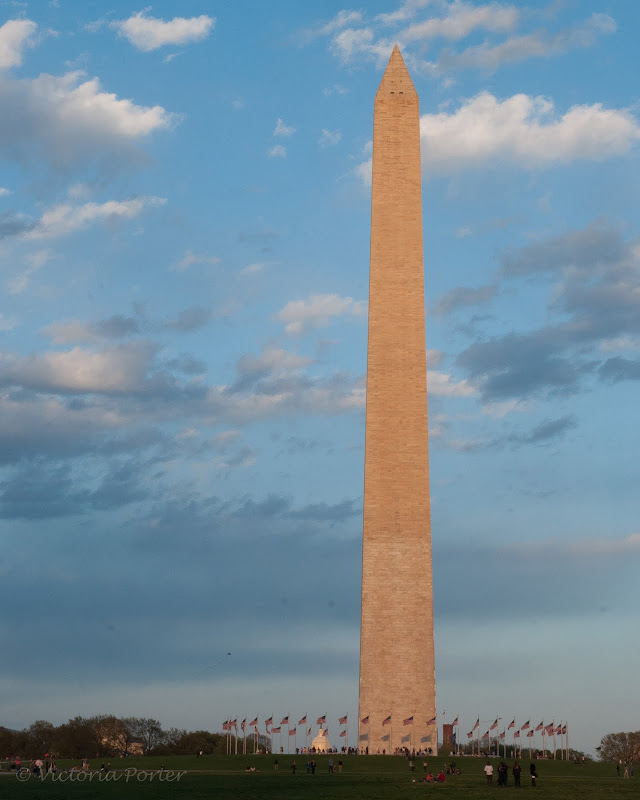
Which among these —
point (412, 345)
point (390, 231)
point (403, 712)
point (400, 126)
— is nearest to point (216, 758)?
point (403, 712)

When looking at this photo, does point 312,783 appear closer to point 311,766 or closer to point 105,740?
point 311,766

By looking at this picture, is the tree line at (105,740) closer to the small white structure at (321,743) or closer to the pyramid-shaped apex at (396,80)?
the small white structure at (321,743)

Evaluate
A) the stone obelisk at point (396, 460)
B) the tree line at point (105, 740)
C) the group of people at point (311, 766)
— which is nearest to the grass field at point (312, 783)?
the group of people at point (311, 766)

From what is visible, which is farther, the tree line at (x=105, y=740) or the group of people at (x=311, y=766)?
the tree line at (x=105, y=740)

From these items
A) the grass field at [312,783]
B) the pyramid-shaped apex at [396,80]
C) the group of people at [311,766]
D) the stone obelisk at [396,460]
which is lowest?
the grass field at [312,783]

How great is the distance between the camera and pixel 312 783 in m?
36.2

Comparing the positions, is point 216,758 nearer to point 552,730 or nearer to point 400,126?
point 552,730

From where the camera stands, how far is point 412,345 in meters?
55.1

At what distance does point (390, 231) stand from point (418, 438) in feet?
33.3

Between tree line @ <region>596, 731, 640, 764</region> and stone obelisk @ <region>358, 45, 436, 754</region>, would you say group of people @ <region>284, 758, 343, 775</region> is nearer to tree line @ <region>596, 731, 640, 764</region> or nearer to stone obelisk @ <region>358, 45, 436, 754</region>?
stone obelisk @ <region>358, 45, 436, 754</region>

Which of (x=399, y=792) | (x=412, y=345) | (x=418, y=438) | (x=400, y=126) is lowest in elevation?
(x=399, y=792)

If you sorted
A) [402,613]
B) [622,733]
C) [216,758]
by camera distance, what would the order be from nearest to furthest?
[216,758] < [402,613] < [622,733]

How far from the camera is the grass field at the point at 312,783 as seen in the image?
3244cm

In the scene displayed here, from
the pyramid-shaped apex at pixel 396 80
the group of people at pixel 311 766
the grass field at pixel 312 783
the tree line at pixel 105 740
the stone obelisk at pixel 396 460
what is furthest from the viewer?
the tree line at pixel 105 740
